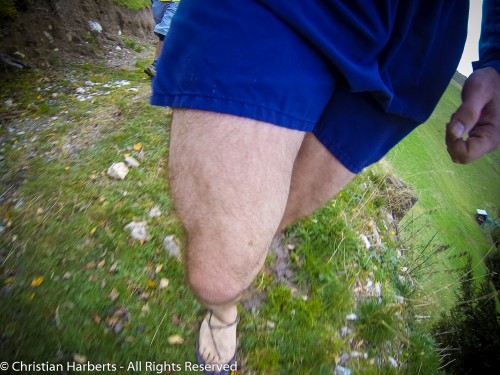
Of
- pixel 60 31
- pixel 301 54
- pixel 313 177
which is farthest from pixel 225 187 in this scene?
pixel 60 31

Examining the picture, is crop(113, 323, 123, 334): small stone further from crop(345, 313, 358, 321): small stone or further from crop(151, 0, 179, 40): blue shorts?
crop(151, 0, 179, 40): blue shorts

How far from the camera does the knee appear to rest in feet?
2.47

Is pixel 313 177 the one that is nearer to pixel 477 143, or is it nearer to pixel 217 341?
pixel 477 143

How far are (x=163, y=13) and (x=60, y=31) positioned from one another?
1.08 metres

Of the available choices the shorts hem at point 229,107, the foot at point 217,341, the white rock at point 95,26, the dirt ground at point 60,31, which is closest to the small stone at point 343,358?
the foot at point 217,341

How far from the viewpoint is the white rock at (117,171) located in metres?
1.96

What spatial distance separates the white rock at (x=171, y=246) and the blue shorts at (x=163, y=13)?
2410 millimetres

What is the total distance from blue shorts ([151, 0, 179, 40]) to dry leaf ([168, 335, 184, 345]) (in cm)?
296

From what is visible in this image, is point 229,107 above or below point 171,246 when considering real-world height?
above

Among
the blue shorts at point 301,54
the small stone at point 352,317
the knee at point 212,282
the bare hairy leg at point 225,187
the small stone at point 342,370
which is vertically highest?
the blue shorts at point 301,54

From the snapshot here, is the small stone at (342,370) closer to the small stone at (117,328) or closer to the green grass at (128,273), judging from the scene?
the green grass at (128,273)

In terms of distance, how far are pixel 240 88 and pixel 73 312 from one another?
1437 millimetres

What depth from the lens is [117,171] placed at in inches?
77.4

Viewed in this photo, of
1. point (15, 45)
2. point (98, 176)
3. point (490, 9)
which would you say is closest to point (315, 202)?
point (490, 9)
